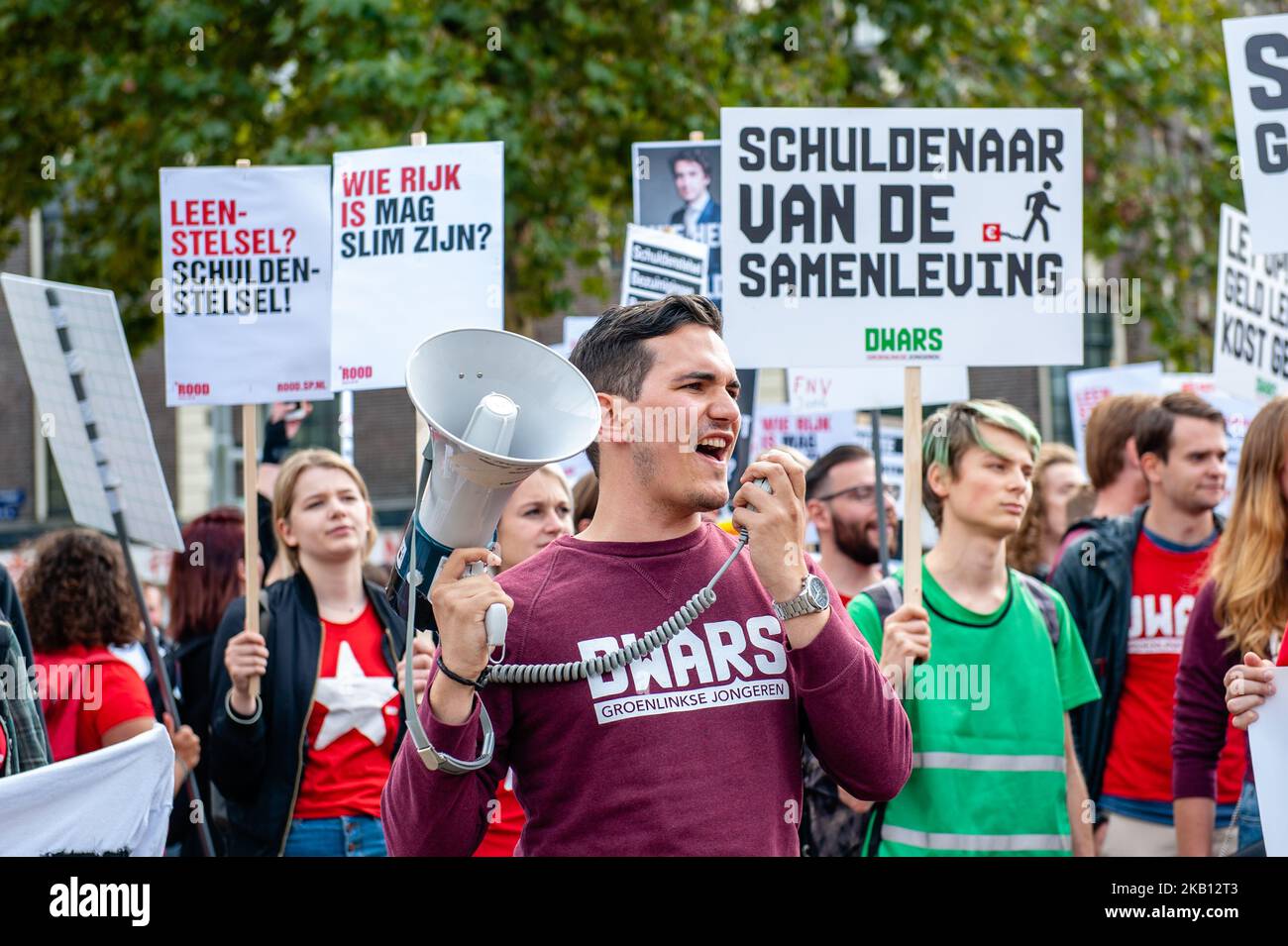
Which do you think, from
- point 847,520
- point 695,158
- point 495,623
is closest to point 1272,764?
point 495,623

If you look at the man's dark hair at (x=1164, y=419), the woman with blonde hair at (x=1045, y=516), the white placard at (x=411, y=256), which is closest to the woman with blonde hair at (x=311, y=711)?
the white placard at (x=411, y=256)

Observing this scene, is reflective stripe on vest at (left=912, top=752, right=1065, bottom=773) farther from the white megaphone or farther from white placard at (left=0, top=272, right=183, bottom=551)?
white placard at (left=0, top=272, right=183, bottom=551)

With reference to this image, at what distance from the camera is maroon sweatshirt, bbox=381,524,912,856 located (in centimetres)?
262

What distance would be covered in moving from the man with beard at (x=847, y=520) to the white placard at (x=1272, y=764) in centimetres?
232

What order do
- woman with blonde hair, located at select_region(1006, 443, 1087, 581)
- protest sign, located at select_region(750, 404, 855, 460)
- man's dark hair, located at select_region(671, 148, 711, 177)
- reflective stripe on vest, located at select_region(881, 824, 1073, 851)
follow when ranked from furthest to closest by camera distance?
protest sign, located at select_region(750, 404, 855, 460) < woman with blonde hair, located at select_region(1006, 443, 1087, 581) < man's dark hair, located at select_region(671, 148, 711, 177) < reflective stripe on vest, located at select_region(881, 824, 1073, 851)

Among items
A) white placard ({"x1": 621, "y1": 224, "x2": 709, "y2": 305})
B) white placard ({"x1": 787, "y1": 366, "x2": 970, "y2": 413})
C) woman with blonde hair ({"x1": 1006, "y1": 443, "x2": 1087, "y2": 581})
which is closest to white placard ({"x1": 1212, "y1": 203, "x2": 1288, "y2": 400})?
woman with blonde hair ({"x1": 1006, "y1": 443, "x2": 1087, "y2": 581})

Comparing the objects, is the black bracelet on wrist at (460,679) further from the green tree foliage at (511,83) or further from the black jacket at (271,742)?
the green tree foliage at (511,83)

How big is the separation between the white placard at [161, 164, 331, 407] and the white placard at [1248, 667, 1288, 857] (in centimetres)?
309

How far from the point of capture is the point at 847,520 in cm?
568

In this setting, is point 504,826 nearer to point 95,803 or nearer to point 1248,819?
point 95,803

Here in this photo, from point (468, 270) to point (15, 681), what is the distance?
203cm

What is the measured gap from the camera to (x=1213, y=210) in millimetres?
14148

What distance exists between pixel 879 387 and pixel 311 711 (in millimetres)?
2543
